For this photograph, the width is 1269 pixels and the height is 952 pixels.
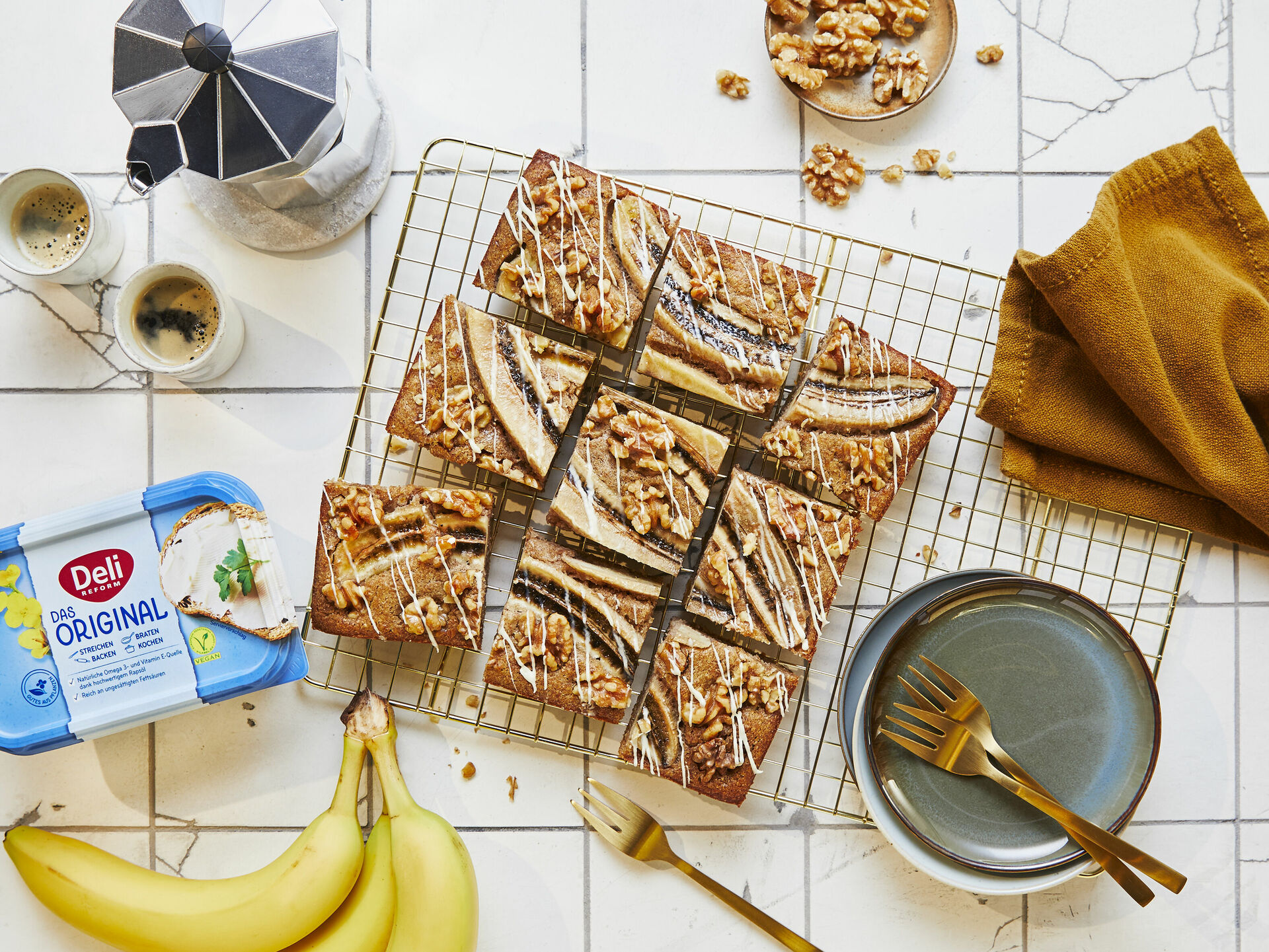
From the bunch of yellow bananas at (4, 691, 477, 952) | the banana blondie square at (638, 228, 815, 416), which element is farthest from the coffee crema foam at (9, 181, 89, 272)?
the banana blondie square at (638, 228, 815, 416)

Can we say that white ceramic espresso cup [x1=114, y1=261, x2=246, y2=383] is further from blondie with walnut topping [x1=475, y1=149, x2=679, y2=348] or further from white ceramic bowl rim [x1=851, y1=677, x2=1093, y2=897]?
white ceramic bowl rim [x1=851, y1=677, x2=1093, y2=897]

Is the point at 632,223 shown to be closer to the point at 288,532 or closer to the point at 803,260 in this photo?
the point at 803,260

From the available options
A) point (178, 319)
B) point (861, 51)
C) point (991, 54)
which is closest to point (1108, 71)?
point (991, 54)

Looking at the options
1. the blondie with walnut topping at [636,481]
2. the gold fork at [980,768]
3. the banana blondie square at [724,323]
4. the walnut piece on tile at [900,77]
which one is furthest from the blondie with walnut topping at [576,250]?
the gold fork at [980,768]

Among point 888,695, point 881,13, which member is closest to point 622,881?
point 888,695

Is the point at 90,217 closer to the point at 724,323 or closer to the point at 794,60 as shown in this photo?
the point at 724,323

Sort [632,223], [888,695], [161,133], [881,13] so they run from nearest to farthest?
[161,133]
[888,695]
[632,223]
[881,13]
